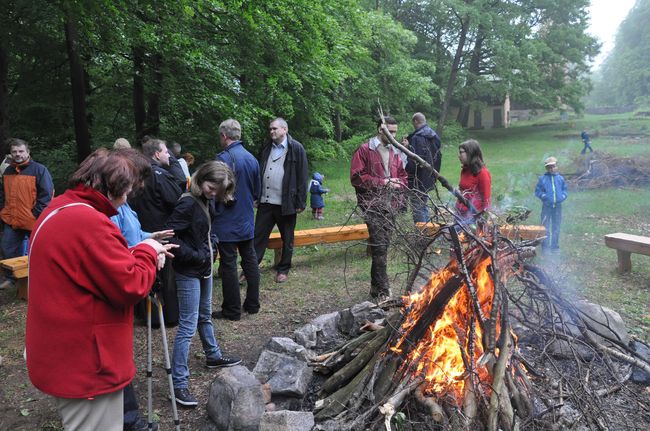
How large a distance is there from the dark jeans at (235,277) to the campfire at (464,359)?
5.93 feet

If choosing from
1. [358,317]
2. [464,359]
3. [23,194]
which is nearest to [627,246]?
[358,317]

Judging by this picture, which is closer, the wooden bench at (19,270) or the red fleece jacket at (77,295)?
the red fleece jacket at (77,295)

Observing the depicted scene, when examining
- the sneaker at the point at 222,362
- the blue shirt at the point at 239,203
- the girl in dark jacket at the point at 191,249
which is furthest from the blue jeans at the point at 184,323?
the blue shirt at the point at 239,203

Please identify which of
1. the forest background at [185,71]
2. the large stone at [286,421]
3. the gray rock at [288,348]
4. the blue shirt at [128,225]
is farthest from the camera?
the forest background at [185,71]

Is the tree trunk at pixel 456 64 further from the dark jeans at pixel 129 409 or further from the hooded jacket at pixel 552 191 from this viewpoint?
the dark jeans at pixel 129 409

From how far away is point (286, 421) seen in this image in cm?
295

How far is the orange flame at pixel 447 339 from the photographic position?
313 centimetres

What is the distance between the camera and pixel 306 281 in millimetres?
6434

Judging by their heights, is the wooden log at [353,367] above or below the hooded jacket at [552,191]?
below

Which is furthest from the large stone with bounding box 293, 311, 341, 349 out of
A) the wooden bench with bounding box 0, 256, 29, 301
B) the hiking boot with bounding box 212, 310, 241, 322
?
the wooden bench with bounding box 0, 256, 29, 301

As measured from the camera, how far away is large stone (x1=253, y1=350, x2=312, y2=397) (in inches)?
141

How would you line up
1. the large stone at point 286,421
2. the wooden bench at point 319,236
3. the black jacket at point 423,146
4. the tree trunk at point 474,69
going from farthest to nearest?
1. the tree trunk at point 474,69
2. the black jacket at point 423,146
3. the wooden bench at point 319,236
4. the large stone at point 286,421

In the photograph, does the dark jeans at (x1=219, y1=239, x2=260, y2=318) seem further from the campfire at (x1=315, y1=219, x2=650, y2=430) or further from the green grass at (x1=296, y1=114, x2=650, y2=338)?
the campfire at (x1=315, y1=219, x2=650, y2=430)

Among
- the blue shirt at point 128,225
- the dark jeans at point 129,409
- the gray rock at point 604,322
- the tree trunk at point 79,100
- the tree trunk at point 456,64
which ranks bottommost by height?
the dark jeans at point 129,409
